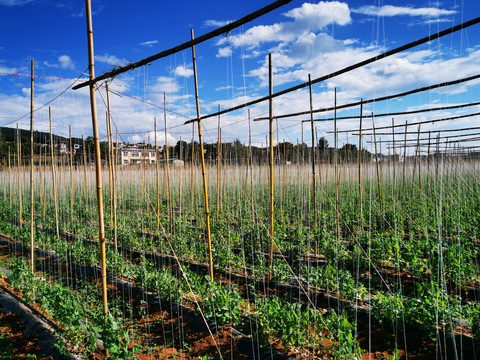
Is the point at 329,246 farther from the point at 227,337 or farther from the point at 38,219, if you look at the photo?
the point at 38,219

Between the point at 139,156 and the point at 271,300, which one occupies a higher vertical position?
the point at 139,156

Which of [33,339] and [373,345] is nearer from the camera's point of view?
[373,345]

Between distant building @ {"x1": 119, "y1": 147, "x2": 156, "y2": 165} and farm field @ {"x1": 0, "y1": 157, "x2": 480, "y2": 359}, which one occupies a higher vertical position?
distant building @ {"x1": 119, "y1": 147, "x2": 156, "y2": 165}

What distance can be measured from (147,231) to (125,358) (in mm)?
6495

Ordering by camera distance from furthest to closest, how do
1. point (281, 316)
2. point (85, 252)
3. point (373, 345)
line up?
1. point (85, 252)
2. point (373, 345)
3. point (281, 316)

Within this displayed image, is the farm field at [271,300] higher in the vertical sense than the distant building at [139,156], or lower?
lower

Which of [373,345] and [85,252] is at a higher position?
[85,252]

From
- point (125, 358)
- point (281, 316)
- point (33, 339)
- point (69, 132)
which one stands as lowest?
point (33, 339)

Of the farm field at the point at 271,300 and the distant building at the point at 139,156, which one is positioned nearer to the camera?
the farm field at the point at 271,300

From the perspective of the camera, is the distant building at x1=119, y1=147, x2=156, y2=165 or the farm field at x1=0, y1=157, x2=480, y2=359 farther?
the distant building at x1=119, y1=147, x2=156, y2=165

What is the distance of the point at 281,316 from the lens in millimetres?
2998

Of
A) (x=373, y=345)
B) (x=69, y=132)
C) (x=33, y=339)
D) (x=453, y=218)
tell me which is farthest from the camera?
(x=69, y=132)

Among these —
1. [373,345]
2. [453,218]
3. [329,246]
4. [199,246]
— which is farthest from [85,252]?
[453,218]

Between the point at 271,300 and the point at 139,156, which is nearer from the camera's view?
the point at 271,300
